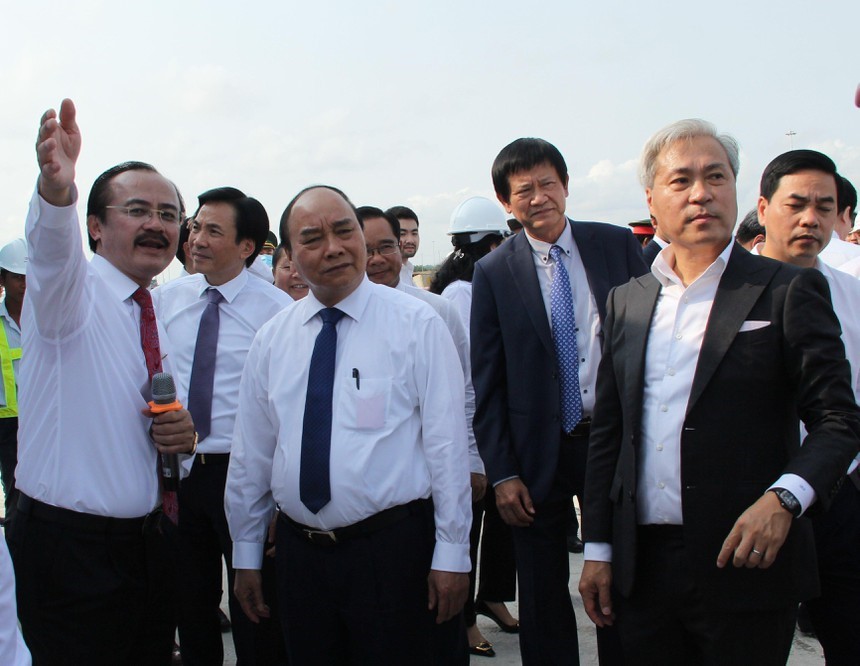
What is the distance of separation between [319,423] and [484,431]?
863 millimetres

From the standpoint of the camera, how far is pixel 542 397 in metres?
3.02

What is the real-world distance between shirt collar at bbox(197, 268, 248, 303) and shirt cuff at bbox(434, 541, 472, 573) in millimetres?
1881

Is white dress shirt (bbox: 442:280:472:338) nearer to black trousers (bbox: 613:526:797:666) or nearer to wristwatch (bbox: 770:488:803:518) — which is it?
black trousers (bbox: 613:526:797:666)

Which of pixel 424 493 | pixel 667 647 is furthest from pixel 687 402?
pixel 424 493

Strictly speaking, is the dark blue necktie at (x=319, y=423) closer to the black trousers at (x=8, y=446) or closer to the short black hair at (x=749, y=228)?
the short black hair at (x=749, y=228)

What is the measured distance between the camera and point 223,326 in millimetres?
3697

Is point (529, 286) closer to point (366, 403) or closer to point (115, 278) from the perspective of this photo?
point (366, 403)

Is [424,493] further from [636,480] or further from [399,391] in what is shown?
[636,480]

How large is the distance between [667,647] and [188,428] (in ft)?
5.62

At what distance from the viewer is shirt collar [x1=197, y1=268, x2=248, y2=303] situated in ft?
12.4

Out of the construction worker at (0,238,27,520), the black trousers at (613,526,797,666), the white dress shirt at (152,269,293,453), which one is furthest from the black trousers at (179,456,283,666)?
the construction worker at (0,238,27,520)

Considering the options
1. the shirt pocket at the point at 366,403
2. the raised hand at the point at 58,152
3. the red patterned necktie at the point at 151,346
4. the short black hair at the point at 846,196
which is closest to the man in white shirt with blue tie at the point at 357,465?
the shirt pocket at the point at 366,403

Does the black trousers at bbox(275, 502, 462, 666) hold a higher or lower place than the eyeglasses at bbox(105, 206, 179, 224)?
lower

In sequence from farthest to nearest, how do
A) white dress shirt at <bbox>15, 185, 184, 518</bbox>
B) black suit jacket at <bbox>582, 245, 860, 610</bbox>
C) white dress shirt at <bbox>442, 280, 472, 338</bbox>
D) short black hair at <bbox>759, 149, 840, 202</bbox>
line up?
white dress shirt at <bbox>442, 280, 472, 338</bbox> → short black hair at <bbox>759, 149, 840, 202</bbox> → white dress shirt at <bbox>15, 185, 184, 518</bbox> → black suit jacket at <bbox>582, 245, 860, 610</bbox>
